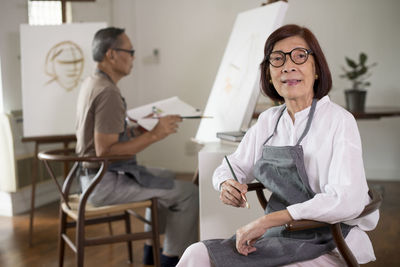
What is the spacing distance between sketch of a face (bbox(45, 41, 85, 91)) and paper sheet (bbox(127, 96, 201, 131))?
1.02 metres

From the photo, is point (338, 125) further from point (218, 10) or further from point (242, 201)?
point (218, 10)

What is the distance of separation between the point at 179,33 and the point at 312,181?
4005mm

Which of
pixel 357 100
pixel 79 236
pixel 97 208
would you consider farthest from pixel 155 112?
pixel 357 100

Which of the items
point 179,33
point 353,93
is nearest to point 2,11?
point 179,33

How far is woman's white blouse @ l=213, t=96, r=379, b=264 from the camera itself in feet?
4.40

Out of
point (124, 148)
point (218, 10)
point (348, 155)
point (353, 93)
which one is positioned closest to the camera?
point (348, 155)

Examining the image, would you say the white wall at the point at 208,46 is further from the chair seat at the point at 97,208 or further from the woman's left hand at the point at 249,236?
the woman's left hand at the point at 249,236

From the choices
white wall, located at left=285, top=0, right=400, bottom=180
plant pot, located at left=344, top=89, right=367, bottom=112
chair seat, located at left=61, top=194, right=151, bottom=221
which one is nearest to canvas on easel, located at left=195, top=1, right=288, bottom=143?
chair seat, located at left=61, top=194, right=151, bottom=221

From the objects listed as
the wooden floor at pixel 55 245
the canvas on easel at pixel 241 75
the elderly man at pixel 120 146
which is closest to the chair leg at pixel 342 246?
the canvas on easel at pixel 241 75

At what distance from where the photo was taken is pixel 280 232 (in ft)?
5.01

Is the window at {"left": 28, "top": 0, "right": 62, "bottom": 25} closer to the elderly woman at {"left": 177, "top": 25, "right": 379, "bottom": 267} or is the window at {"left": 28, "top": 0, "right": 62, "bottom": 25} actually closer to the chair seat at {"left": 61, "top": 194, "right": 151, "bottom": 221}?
the chair seat at {"left": 61, "top": 194, "right": 151, "bottom": 221}

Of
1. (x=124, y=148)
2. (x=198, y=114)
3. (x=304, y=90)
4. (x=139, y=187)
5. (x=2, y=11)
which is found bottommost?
(x=139, y=187)

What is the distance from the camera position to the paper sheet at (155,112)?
2580mm

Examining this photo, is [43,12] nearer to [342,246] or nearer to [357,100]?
[357,100]
